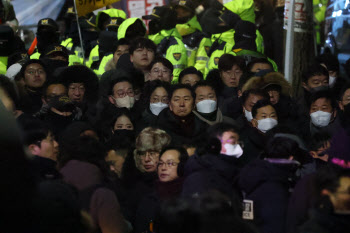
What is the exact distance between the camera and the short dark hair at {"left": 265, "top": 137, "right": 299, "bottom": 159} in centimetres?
508

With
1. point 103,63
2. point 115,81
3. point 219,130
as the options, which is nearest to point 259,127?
point 219,130

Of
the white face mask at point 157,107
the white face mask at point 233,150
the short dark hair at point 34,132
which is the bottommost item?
the white face mask at point 233,150

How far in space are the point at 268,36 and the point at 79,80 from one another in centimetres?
581

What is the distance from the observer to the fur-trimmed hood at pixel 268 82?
739 centimetres

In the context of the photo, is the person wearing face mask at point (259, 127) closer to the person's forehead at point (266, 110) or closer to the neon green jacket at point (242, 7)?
the person's forehead at point (266, 110)

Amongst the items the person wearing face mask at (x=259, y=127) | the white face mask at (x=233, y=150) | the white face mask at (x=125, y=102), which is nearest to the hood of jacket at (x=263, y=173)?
the white face mask at (x=233, y=150)

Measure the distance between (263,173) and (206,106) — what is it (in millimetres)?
2260

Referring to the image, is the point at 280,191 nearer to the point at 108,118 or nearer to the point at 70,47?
the point at 108,118

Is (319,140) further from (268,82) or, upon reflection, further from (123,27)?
(123,27)

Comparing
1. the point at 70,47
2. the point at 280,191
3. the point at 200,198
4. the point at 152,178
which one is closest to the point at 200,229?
the point at 200,198

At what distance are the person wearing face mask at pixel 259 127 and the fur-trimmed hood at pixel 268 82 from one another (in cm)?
93

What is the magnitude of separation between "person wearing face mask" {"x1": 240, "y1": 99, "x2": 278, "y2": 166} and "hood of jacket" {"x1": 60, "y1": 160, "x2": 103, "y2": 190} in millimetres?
1768

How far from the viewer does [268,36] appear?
12828 millimetres

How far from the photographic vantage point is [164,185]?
5.37 metres
